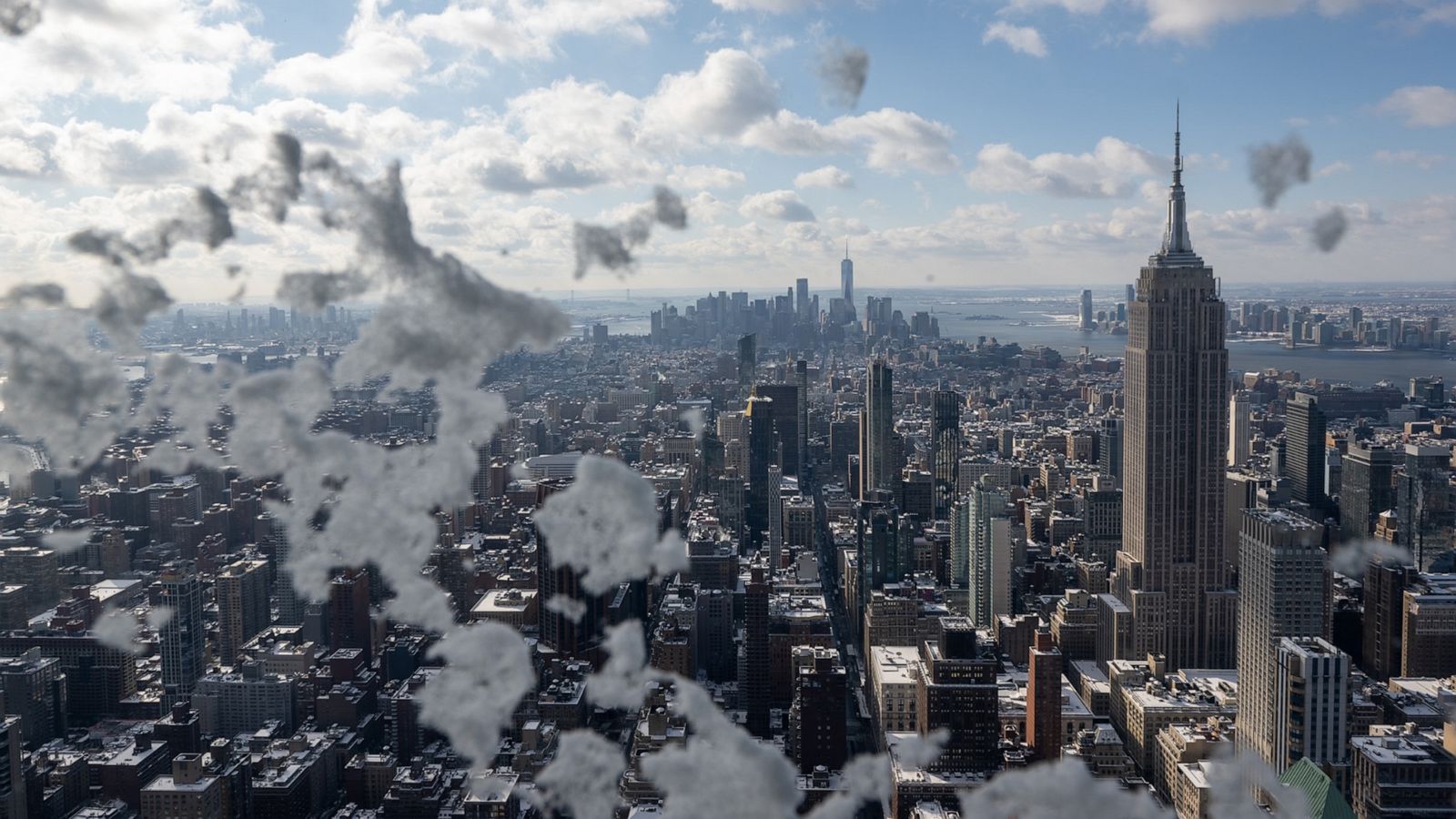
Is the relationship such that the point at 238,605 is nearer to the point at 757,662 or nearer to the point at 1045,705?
the point at 757,662

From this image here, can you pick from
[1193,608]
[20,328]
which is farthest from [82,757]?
[1193,608]

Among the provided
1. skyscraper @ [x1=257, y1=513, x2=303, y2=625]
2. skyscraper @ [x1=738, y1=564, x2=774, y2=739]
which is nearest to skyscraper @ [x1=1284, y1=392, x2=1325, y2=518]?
skyscraper @ [x1=738, y1=564, x2=774, y2=739]

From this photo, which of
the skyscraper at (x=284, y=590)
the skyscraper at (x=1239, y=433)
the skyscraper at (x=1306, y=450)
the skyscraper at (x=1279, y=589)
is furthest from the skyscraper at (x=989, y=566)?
the skyscraper at (x=284, y=590)

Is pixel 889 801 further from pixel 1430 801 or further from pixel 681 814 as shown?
pixel 681 814

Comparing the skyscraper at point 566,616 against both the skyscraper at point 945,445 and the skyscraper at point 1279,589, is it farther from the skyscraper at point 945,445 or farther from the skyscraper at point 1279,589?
the skyscraper at point 945,445

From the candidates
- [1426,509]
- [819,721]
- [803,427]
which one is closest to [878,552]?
[819,721]
